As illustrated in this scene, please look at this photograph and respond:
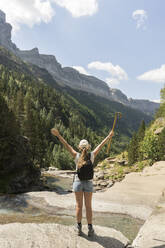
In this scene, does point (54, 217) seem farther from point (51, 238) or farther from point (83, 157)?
point (83, 157)

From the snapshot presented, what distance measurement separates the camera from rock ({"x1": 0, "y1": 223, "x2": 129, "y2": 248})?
5.59 metres

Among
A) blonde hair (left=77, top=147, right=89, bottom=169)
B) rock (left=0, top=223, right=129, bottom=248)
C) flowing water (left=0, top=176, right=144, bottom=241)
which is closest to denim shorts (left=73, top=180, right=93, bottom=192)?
blonde hair (left=77, top=147, right=89, bottom=169)

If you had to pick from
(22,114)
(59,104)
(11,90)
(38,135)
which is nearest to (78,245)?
(38,135)

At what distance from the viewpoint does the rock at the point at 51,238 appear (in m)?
5.59

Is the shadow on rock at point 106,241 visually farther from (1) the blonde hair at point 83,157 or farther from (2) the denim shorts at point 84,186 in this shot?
(1) the blonde hair at point 83,157

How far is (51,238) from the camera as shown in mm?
6074

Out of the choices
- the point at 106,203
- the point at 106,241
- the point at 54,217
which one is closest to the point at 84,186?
the point at 106,241

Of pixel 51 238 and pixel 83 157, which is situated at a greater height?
pixel 83 157

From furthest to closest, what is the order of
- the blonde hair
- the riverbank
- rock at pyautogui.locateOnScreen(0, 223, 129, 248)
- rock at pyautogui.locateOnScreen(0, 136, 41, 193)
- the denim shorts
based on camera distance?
1. rock at pyautogui.locateOnScreen(0, 136, 41, 193)
2. the riverbank
3. the blonde hair
4. the denim shorts
5. rock at pyautogui.locateOnScreen(0, 223, 129, 248)

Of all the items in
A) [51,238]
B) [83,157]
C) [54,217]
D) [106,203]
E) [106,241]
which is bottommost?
[106,203]

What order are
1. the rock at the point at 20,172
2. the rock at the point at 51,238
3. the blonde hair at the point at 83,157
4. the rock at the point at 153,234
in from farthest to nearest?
1. the rock at the point at 20,172
2. the blonde hair at the point at 83,157
3. the rock at the point at 51,238
4. the rock at the point at 153,234

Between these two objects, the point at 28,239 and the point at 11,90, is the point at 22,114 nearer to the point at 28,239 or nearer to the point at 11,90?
the point at 28,239

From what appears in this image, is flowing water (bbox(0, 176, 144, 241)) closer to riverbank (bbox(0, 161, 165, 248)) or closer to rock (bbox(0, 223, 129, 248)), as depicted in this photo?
riverbank (bbox(0, 161, 165, 248))

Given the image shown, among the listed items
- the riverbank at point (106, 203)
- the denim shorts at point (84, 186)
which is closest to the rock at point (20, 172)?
the riverbank at point (106, 203)
